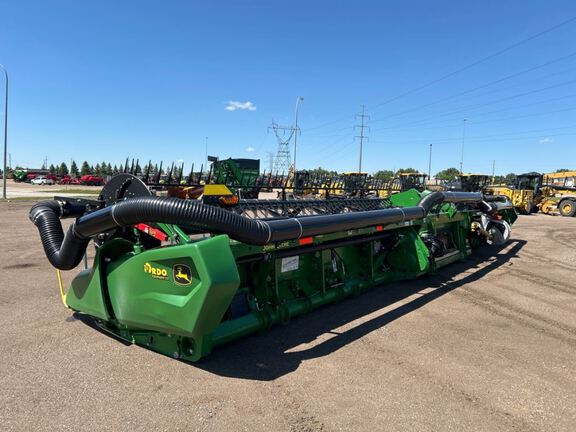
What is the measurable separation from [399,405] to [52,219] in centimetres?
399

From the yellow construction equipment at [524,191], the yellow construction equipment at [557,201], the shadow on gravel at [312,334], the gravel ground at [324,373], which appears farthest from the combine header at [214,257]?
the yellow construction equipment at [557,201]

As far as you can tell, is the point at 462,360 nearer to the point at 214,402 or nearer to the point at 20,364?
the point at 214,402

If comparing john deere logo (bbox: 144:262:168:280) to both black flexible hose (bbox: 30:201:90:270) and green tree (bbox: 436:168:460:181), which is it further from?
green tree (bbox: 436:168:460:181)

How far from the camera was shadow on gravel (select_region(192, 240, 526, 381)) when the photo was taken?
3516 mm

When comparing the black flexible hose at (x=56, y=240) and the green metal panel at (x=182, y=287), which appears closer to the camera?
the green metal panel at (x=182, y=287)

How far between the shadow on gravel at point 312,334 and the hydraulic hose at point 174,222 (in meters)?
1.04

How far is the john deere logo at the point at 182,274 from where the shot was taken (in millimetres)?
3111

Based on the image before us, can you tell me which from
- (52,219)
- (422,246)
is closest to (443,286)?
(422,246)

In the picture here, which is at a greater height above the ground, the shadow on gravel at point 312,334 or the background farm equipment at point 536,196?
the background farm equipment at point 536,196

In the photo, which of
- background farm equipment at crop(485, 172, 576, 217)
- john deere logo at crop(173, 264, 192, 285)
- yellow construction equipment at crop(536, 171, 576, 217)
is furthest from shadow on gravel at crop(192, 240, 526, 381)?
yellow construction equipment at crop(536, 171, 576, 217)

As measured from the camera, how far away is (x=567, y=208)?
2138cm

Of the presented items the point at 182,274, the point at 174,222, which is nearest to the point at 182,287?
the point at 182,274

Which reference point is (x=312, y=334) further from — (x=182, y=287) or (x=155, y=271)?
(x=155, y=271)

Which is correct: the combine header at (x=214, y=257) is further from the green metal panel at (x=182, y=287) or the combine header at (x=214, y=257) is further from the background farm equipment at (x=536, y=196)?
the background farm equipment at (x=536, y=196)
